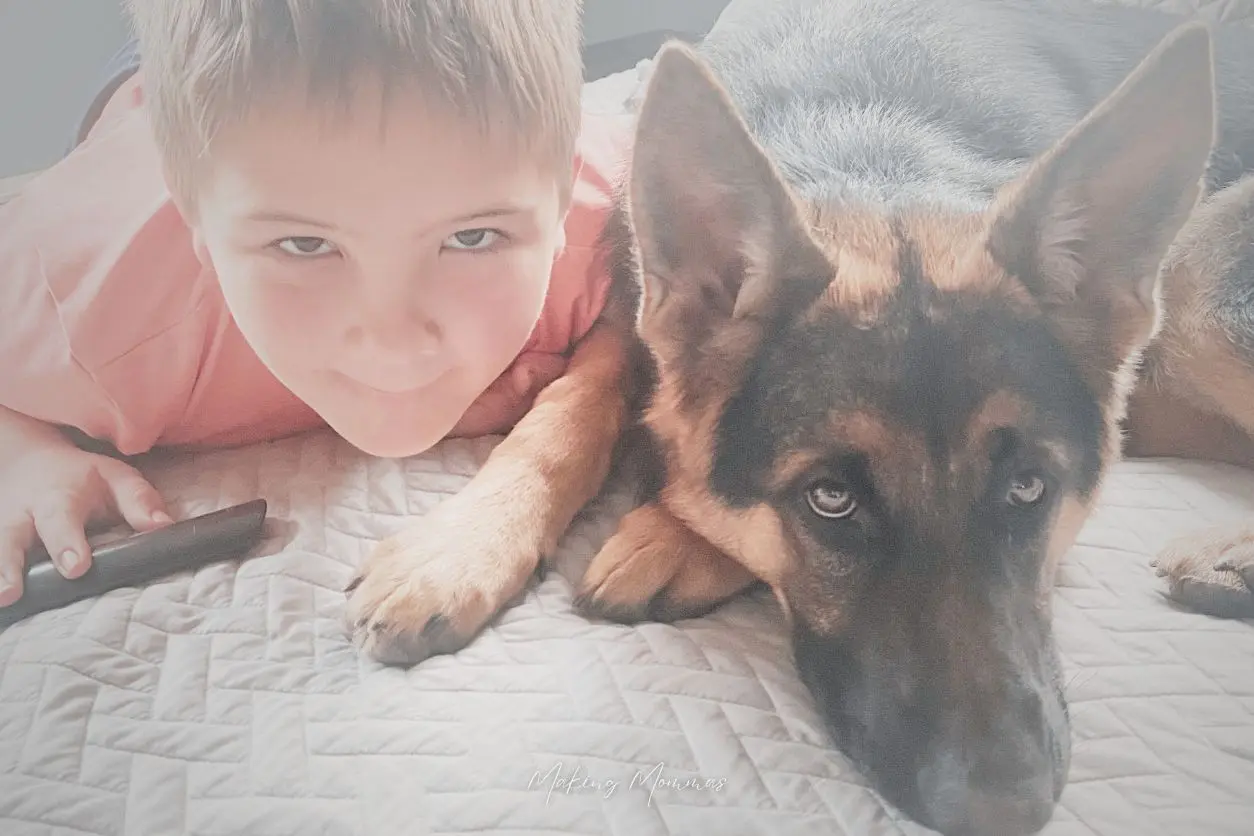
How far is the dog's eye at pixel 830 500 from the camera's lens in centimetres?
95

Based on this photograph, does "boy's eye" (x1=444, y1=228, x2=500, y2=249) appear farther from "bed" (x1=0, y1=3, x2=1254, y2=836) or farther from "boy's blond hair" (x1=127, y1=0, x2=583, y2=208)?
"bed" (x1=0, y1=3, x2=1254, y2=836)

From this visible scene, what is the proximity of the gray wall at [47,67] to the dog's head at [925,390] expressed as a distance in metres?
0.51

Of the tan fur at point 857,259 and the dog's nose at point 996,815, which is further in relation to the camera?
the tan fur at point 857,259

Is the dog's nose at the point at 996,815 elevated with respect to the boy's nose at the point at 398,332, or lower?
lower

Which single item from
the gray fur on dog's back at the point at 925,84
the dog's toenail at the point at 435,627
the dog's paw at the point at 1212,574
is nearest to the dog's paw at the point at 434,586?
the dog's toenail at the point at 435,627

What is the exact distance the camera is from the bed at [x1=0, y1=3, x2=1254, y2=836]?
2.55ft

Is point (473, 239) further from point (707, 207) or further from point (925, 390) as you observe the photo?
point (925, 390)

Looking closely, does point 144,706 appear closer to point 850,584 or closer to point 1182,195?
point 850,584

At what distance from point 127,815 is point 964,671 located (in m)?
0.74

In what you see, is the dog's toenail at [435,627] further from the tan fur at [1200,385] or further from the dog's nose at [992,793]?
the tan fur at [1200,385]

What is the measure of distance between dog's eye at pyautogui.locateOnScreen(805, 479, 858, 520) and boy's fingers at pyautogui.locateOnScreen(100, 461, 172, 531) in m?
0.69

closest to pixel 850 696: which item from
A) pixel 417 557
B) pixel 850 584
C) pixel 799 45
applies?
pixel 850 584

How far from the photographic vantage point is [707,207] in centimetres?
99

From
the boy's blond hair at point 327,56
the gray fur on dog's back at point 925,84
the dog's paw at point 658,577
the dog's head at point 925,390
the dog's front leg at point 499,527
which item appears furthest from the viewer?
the gray fur on dog's back at point 925,84
